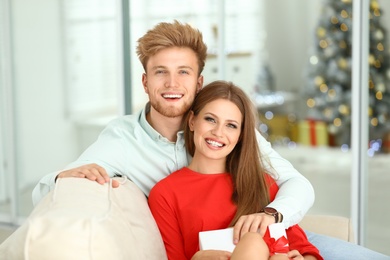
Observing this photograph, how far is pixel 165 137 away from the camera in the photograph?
2.50 metres

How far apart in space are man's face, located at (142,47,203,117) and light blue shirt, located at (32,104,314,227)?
0.10 metres

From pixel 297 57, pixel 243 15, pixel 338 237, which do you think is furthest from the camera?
pixel 297 57

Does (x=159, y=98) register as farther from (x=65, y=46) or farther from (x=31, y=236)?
(x=65, y=46)

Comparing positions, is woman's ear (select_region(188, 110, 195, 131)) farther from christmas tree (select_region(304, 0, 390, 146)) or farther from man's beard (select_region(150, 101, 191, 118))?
christmas tree (select_region(304, 0, 390, 146))

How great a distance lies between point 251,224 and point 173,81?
587mm

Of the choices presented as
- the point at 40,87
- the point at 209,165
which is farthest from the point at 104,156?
the point at 40,87

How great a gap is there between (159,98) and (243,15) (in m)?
3.10

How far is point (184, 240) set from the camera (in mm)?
2268

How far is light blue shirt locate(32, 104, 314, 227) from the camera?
2404 millimetres

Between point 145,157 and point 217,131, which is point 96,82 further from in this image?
point 217,131

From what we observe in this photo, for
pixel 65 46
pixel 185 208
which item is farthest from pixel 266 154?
pixel 65 46

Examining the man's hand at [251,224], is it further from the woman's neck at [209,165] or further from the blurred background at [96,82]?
the blurred background at [96,82]

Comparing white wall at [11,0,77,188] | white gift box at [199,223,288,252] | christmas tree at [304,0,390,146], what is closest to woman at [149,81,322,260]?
white gift box at [199,223,288,252]

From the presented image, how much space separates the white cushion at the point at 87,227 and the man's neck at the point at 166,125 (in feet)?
1.03
